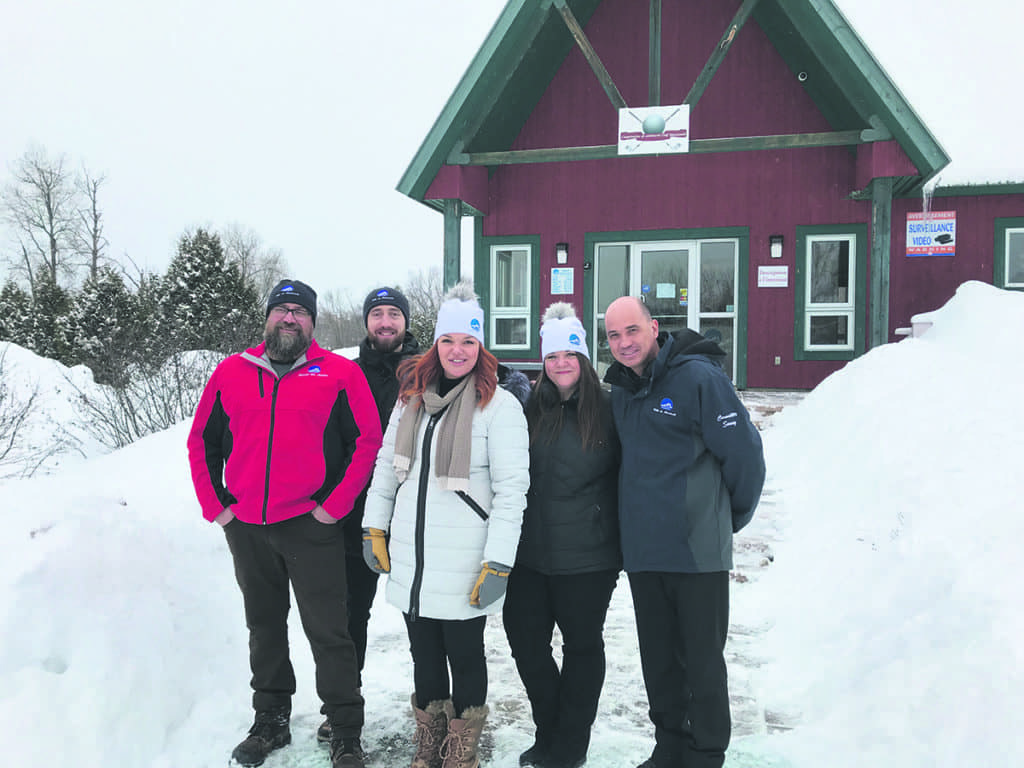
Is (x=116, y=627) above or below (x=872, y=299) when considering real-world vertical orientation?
below

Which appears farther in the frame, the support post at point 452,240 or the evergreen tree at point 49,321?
the evergreen tree at point 49,321

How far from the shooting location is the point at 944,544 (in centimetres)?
380

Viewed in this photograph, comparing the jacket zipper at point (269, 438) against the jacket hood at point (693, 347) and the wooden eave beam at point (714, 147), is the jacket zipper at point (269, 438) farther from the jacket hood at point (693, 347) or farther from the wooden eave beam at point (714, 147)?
the wooden eave beam at point (714, 147)

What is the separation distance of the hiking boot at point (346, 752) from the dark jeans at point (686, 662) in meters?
1.21

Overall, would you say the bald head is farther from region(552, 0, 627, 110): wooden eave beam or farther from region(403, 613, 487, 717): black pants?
region(552, 0, 627, 110): wooden eave beam

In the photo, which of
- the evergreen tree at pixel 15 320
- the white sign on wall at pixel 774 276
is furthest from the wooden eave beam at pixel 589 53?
the evergreen tree at pixel 15 320

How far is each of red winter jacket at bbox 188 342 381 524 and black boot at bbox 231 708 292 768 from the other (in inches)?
35.0

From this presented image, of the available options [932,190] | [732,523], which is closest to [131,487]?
[732,523]

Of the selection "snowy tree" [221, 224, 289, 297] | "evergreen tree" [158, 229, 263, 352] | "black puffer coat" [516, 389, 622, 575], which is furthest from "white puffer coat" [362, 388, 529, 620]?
"snowy tree" [221, 224, 289, 297]

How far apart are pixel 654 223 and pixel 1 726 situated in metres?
9.73

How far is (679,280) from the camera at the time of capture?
35.4 feet

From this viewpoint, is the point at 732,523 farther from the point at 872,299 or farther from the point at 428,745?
the point at 872,299

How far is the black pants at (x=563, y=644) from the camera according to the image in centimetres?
287

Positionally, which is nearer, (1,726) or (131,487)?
(1,726)
